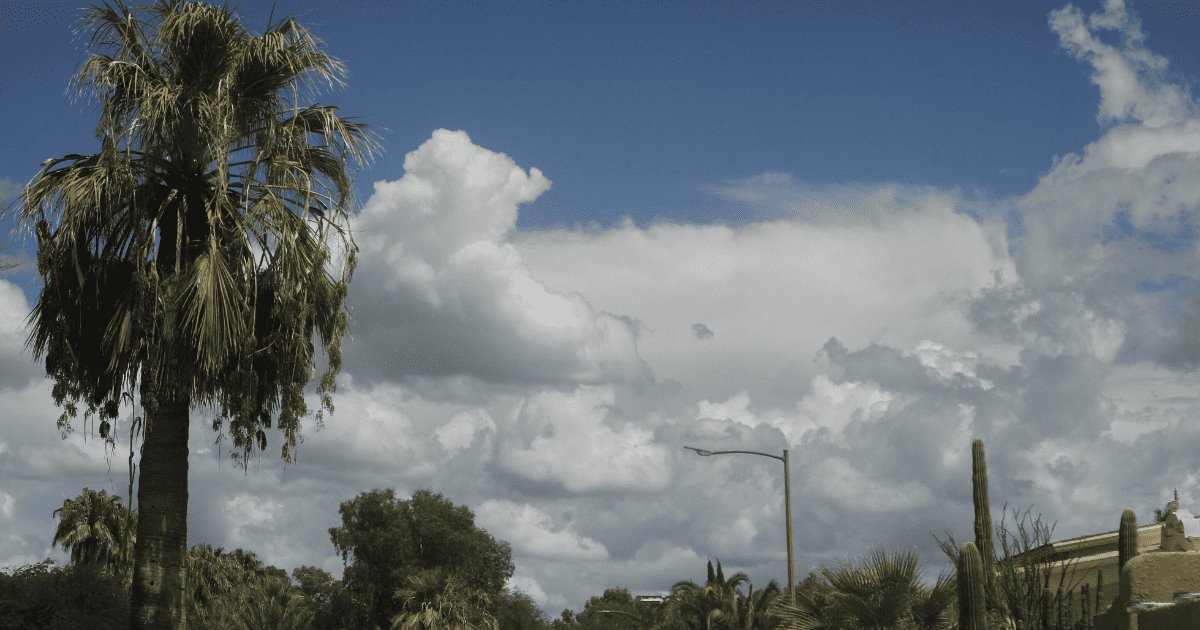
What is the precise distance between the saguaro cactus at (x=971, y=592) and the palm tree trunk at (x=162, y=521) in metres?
10.3

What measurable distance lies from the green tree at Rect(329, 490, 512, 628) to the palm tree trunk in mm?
49235

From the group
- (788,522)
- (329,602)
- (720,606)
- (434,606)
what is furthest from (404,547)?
(788,522)

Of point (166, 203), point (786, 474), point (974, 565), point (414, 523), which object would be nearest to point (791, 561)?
point (786, 474)

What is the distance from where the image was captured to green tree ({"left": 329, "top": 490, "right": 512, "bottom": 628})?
6481 cm

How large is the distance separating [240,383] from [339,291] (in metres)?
1.68

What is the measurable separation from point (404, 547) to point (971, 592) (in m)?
50.9

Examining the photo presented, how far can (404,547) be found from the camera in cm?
6562

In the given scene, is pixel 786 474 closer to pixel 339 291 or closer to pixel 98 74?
pixel 339 291

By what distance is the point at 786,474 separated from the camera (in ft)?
107

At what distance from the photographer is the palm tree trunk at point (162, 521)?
14648 millimetres

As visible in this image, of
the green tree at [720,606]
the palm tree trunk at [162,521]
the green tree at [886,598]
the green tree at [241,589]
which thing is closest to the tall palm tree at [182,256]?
the palm tree trunk at [162,521]

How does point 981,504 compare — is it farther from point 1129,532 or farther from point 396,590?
point 396,590

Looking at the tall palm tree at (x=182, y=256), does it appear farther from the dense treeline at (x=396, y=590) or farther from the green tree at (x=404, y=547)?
the green tree at (x=404, y=547)

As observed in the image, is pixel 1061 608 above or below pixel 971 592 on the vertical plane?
below
